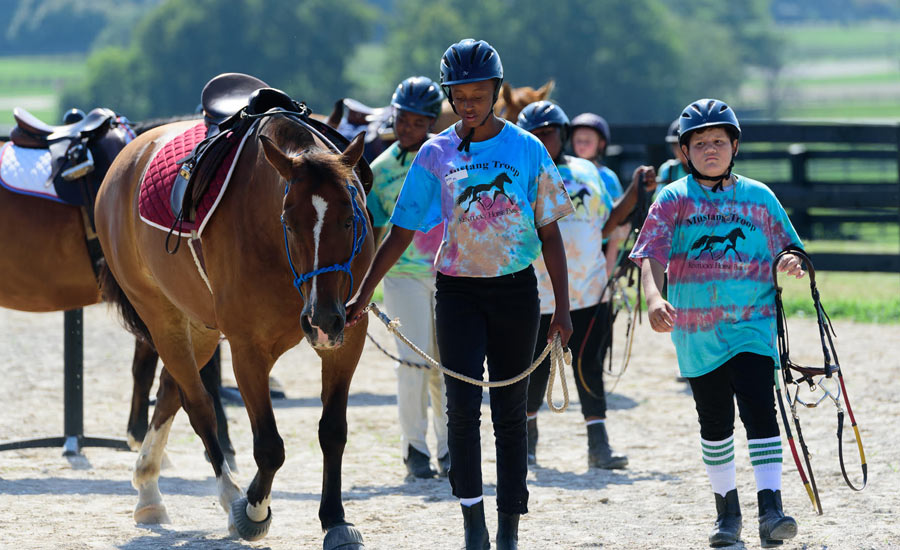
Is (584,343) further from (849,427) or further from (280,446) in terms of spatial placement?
(280,446)

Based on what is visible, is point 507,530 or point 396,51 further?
point 396,51

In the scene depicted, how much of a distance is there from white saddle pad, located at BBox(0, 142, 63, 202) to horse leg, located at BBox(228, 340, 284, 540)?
7.77 ft

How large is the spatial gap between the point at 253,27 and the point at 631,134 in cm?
7592

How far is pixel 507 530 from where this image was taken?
430cm

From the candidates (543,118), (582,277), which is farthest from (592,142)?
(582,277)

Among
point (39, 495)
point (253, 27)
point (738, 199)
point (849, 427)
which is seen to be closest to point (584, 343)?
point (849, 427)

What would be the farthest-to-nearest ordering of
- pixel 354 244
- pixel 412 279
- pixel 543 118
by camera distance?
pixel 543 118 → pixel 412 279 → pixel 354 244

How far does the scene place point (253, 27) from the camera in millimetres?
85312

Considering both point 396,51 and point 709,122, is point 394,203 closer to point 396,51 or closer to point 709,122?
point 709,122

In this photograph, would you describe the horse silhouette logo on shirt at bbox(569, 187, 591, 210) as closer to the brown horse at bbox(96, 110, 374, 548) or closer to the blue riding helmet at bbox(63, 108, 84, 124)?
the brown horse at bbox(96, 110, 374, 548)

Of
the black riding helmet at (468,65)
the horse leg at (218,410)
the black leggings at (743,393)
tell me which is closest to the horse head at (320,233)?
the black riding helmet at (468,65)

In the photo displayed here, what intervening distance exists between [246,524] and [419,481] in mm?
1433

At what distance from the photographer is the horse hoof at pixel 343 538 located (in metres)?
4.54

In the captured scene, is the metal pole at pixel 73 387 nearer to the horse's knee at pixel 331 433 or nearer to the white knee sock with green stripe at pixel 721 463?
the horse's knee at pixel 331 433
